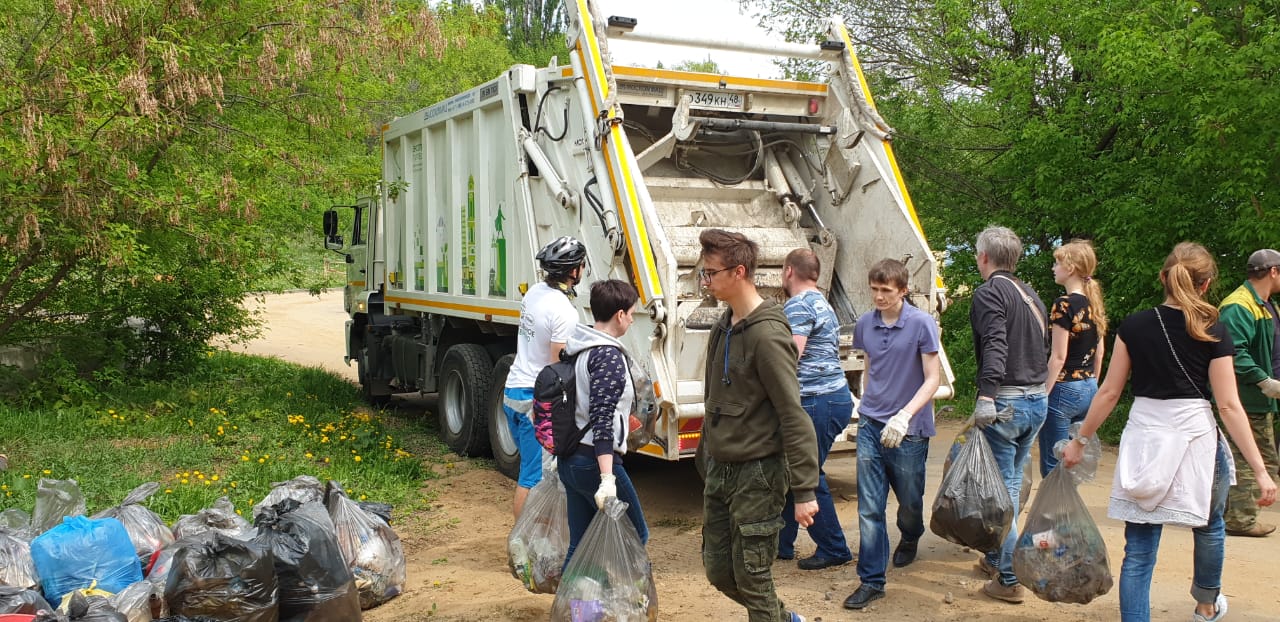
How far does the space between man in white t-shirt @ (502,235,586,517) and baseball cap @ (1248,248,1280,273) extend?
3206 millimetres

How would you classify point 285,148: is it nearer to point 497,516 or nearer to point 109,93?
point 109,93

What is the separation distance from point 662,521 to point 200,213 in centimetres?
436

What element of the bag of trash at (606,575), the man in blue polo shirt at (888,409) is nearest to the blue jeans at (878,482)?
the man in blue polo shirt at (888,409)

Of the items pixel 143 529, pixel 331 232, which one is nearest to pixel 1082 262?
pixel 143 529

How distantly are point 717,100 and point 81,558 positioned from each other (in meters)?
4.52

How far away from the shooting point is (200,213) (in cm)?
791

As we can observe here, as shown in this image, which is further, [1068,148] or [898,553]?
[1068,148]

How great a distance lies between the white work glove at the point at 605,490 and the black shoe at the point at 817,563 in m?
1.67

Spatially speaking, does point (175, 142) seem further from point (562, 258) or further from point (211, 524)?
point (562, 258)

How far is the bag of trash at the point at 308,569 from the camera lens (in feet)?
13.0

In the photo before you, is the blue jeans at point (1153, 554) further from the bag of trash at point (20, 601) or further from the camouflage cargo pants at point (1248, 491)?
the bag of trash at point (20, 601)

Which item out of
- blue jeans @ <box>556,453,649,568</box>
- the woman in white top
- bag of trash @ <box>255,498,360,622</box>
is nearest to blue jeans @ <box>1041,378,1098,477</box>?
the woman in white top

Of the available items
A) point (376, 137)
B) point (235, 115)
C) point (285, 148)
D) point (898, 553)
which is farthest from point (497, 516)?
point (376, 137)

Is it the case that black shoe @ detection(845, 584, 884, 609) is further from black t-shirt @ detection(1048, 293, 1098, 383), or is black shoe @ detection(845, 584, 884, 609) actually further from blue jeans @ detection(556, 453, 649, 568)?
black t-shirt @ detection(1048, 293, 1098, 383)
